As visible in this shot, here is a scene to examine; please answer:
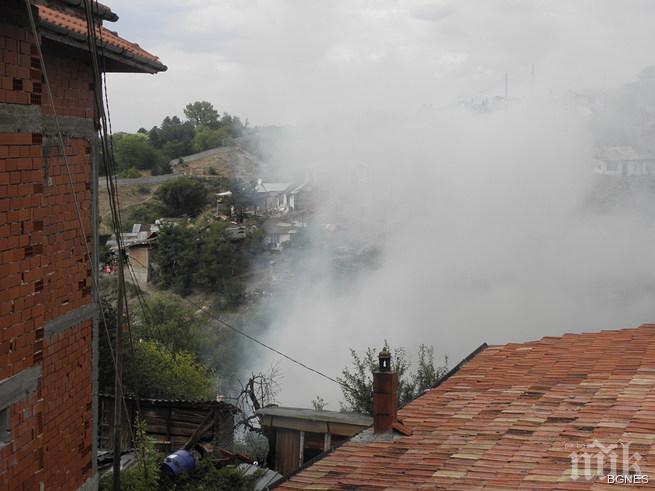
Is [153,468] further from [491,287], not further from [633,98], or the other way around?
[633,98]

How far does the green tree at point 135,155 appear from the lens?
5916 centimetres

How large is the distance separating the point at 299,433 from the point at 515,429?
6312 millimetres

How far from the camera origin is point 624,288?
39969 mm

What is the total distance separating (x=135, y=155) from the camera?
196 ft

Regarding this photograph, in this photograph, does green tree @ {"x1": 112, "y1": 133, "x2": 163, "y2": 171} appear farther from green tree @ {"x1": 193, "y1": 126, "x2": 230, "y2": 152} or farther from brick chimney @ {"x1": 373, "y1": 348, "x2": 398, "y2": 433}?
brick chimney @ {"x1": 373, "y1": 348, "x2": 398, "y2": 433}

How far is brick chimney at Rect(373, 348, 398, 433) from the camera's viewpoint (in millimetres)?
7758

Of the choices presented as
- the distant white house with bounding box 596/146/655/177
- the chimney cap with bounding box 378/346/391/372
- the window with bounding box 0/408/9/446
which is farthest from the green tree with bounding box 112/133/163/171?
the window with bounding box 0/408/9/446

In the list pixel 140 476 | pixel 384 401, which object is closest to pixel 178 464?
pixel 140 476

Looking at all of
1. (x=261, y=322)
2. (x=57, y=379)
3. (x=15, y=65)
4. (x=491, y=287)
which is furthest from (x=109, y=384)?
(x=491, y=287)

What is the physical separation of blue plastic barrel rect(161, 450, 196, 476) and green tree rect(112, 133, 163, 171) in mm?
49719

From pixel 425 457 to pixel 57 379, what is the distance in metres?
3.05

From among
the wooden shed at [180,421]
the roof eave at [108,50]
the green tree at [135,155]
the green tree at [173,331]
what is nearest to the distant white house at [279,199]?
the green tree at [135,155]

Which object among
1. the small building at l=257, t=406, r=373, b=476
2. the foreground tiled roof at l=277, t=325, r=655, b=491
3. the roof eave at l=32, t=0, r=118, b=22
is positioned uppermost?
the roof eave at l=32, t=0, r=118, b=22

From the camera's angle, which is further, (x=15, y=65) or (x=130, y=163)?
(x=130, y=163)
